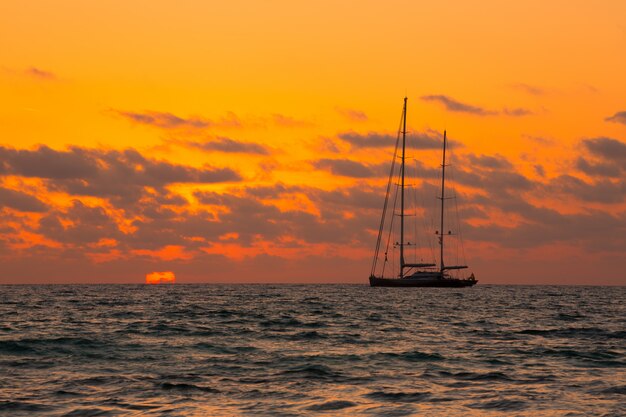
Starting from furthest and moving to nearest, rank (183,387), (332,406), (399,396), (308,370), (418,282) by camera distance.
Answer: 1. (418,282)
2. (308,370)
3. (183,387)
4. (399,396)
5. (332,406)

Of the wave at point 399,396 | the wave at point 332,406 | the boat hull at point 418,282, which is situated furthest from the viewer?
the boat hull at point 418,282

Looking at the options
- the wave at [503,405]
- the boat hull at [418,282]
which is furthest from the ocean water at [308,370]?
the boat hull at [418,282]

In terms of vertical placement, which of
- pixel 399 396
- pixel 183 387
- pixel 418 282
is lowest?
pixel 183 387

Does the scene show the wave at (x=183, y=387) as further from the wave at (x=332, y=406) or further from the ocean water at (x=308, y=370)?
the wave at (x=332, y=406)

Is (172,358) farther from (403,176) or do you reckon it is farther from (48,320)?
(403,176)

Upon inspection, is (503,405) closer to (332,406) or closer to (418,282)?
(332,406)

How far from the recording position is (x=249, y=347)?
116 ft

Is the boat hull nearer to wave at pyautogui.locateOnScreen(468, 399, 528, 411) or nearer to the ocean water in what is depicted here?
the ocean water

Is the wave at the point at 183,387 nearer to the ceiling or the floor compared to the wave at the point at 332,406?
nearer to the floor

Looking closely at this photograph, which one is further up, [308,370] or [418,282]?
[418,282]

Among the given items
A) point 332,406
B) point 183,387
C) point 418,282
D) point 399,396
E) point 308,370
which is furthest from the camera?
point 418,282

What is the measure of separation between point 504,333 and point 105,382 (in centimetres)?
2604

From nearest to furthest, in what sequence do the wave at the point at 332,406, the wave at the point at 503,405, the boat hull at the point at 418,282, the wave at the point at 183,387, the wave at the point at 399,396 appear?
the wave at the point at 503,405
the wave at the point at 332,406
the wave at the point at 399,396
the wave at the point at 183,387
the boat hull at the point at 418,282

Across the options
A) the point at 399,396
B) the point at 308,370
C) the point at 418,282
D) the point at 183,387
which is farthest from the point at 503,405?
the point at 418,282
